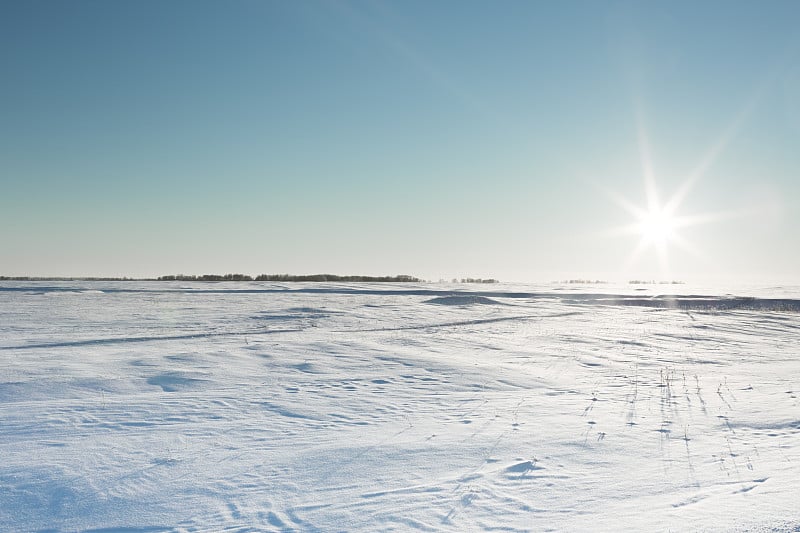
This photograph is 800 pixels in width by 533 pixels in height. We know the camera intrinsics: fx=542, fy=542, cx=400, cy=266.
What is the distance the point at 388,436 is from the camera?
21.1 ft

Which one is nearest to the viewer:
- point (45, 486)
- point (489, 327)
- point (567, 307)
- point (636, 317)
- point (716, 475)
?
point (45, 486)

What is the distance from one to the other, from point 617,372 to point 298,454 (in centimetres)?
787

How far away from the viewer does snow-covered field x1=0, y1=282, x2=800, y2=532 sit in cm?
438

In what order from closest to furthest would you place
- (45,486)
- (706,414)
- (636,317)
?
(45,486) < (706,414) < (636,317)

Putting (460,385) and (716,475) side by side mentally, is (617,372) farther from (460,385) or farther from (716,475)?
(716,475)

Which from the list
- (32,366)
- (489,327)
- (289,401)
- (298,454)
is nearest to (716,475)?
(298,454)

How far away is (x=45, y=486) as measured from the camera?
4.77 meters

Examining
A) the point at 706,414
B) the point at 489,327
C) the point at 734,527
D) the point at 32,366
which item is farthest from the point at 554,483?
the point at 489,327

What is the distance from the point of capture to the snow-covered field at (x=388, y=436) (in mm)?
4379

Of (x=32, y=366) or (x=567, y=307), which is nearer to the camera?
(x=32, y=366)

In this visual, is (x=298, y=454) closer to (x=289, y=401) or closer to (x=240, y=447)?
(x=240, y=447)

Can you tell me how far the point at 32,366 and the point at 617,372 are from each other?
1122 centimetres

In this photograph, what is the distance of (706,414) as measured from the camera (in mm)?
7645

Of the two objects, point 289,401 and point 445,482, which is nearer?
point 445,482
